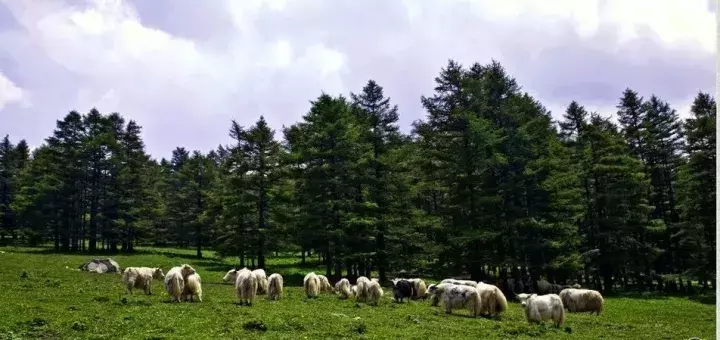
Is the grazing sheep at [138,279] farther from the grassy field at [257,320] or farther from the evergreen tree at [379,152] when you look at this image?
the evergreen tree at [379,152]

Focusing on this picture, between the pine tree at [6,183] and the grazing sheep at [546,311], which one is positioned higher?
the pine tree at [6,183]

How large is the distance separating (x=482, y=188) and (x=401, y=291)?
16816 millimetres

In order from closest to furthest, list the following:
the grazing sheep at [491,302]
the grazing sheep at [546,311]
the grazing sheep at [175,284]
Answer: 1. the grazing sheep at [546,311]
2. the grazing sheep at [175,284]
3. the grazing sheep at [491,302]

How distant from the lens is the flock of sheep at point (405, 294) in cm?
2189

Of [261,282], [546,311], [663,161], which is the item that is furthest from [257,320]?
[663,161]

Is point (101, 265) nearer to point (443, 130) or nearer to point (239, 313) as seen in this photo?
point (239, 313)

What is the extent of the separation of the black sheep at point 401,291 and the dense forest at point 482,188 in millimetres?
11718

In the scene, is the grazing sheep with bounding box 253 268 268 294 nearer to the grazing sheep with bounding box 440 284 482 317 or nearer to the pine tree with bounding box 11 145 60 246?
the grazing sheep with bounding box 440 284 482 317

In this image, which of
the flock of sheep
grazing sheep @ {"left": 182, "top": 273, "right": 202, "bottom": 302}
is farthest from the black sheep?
grazing sheep @ {"left": 182, "top": 273, "right": 202, "bottom": 302}

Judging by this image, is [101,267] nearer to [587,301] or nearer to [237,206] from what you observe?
[237,206]

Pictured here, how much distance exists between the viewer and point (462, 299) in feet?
76.0

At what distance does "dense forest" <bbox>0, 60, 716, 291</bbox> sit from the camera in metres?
41.2

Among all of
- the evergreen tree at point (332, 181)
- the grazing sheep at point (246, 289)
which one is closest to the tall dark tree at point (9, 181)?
the evergreen tree at point (332, 181)

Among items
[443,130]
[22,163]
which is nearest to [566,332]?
[443,130]
